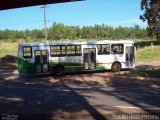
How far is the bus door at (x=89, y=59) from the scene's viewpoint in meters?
32.5

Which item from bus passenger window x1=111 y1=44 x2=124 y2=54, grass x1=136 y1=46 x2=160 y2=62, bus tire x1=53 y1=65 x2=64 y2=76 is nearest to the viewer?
bus tire x1=53 y1=65 x2=64 y2=76

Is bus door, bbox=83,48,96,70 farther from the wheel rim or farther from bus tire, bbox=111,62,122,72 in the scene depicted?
the wheel rim

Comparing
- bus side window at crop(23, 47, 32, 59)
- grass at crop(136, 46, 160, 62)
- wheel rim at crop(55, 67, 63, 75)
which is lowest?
wheel rim at crop(55, 67, 63, 75)

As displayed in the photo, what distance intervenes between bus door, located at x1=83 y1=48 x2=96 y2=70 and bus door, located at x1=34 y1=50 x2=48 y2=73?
3301 millimetres

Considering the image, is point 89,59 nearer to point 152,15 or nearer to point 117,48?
point 117,48

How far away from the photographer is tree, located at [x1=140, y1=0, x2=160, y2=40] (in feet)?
220

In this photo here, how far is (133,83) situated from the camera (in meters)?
26.5

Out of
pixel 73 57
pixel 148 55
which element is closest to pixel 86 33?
pixel 148 55

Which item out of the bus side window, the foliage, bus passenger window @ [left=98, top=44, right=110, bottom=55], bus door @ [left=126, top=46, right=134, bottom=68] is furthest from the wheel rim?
the foliage

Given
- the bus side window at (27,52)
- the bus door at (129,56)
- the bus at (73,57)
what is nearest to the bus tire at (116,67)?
the bus at (73,57)

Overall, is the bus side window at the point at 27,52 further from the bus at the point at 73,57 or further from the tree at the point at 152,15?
the tree at the point at 152,15

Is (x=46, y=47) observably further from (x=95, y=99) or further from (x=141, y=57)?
(x=141, y=57)

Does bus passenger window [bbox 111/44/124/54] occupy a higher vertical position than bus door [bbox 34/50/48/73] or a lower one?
higher

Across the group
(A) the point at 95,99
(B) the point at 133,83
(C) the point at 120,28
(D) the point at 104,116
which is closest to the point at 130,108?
(D) the point at 104,116
